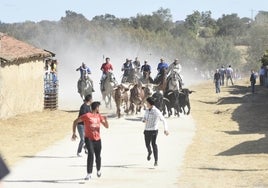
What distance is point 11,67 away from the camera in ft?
100

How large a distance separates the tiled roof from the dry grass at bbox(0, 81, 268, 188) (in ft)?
8.81

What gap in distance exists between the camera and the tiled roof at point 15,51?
30436 millimetres

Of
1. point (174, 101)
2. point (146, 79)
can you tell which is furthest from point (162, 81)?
point (146, 79)

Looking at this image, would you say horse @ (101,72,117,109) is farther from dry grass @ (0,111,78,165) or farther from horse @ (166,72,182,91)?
horse @ (166,72,182,91)

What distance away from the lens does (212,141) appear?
22656mm

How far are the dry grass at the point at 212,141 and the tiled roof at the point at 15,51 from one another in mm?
2685

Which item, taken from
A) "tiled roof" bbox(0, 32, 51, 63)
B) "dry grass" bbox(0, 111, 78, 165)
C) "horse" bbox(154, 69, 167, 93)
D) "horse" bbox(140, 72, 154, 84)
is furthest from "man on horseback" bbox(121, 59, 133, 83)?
"tiled roof" bbox(0, 32, 51, 63)

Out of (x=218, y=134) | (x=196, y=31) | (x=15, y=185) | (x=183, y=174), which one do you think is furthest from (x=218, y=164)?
(x=196, y=31)

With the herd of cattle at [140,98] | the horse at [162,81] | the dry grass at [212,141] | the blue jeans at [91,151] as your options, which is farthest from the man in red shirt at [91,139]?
the horse at [162,81]

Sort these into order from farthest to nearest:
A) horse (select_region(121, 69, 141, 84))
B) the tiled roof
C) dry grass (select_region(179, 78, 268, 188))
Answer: horse (select_region(121, 69, 141, 84)), the tiled roof, dry grass (select_region(179, 78, 268, 188))

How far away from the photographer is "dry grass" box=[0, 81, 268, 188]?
51.3ft

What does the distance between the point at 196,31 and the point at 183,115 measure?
122959mm

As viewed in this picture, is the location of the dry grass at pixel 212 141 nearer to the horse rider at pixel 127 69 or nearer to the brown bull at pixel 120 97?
the brown bull at pixel 120 97

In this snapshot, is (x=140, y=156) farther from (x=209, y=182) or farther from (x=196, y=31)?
(x=196, y=31)
